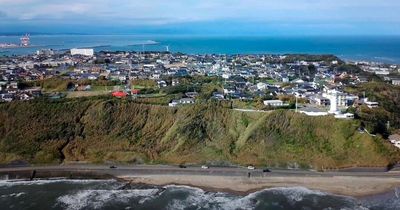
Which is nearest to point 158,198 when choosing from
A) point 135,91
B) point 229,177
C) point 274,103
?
point 229,177

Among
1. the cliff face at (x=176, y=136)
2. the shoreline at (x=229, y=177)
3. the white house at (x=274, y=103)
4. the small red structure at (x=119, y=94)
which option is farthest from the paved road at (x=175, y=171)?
the small red structure at (x=119, y=94)

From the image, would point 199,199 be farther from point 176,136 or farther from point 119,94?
point 119,94

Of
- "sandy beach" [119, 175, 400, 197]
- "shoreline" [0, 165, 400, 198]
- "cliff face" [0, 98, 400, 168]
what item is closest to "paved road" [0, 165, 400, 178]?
"shoreline" [0, 165, 400, 198]

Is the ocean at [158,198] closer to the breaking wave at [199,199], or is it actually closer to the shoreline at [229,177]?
the breaking wave at [199,199]

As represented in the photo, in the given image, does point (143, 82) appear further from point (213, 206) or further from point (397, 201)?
point (397, 201)

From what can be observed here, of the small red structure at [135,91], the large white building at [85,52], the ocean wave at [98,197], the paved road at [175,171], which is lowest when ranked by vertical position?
the ocean wave at [98,197]

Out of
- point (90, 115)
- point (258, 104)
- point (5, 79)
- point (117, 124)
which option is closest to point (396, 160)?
point (258, 104)

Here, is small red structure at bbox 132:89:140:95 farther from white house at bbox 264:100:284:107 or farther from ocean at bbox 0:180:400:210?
ocean at bbox 0:180:400:210
